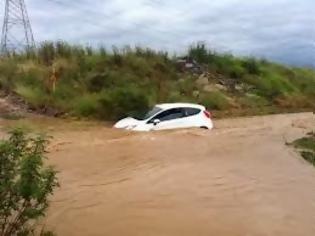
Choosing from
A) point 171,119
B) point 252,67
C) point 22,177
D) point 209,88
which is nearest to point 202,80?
point 209,88

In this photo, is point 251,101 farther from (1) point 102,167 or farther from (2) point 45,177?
(2) point 45,177

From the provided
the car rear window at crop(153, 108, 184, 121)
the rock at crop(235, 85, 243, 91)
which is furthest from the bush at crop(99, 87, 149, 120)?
the rock at crop(235, 85, 243, 91)

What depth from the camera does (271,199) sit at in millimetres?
13273

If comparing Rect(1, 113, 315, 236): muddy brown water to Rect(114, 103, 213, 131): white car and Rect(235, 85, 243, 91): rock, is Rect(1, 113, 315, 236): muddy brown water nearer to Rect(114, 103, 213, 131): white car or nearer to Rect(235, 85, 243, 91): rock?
Rect(114, 103, 213, 131): white car

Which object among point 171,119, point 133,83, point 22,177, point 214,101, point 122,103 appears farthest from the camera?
point 214,101

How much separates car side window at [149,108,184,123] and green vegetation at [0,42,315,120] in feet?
10.8

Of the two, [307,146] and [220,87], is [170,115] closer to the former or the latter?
[307,146]

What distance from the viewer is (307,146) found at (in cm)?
2011

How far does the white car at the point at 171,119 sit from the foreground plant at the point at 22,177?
12834mm

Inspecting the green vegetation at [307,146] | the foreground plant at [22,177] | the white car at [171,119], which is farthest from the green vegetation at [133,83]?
the foreground plant at [22,177]

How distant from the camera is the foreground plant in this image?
775cm

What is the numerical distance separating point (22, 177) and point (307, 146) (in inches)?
545

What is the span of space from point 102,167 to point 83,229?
5.20 meters

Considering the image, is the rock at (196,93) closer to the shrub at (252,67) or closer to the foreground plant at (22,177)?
the shrub at (252,67)
